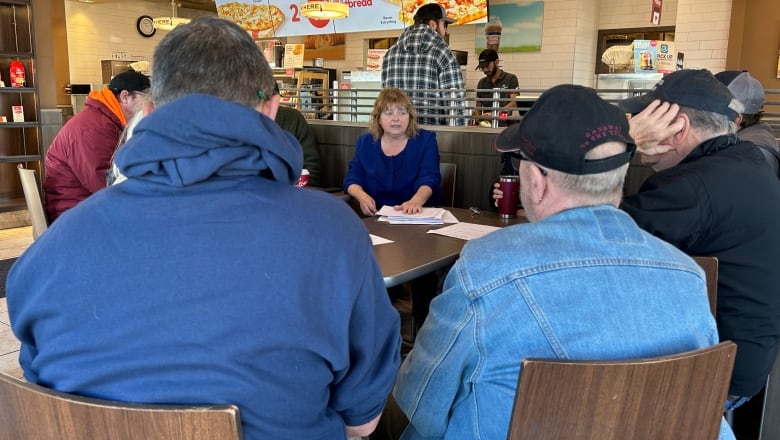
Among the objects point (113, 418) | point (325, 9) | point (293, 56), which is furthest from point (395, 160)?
point (293, 56)

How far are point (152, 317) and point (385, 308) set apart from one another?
0.39m

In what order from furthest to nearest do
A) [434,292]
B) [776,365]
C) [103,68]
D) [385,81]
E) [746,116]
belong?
[103,68] < [385,81] < [434,292] < [746,116] < [776,365]

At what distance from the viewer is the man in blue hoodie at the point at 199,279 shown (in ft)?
2.80

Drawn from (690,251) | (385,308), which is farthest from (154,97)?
(690,251)

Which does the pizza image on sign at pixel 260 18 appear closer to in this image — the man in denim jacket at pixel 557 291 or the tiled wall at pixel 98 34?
the tiled wall at pixel 98 34

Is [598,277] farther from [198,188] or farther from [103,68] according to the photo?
[103,68]

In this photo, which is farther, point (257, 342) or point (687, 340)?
point (687, 340)

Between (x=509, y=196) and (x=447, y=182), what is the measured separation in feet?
2.86

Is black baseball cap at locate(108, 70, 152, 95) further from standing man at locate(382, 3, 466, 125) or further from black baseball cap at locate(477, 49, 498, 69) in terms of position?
black baseball cap at locate(477, 49, 498, 69)

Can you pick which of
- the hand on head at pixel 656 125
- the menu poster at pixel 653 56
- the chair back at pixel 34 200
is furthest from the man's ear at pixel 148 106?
the menu poster at pixel 653 56

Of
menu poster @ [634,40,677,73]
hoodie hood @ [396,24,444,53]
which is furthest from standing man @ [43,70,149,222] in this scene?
menu poster @ [634,40,677,73]

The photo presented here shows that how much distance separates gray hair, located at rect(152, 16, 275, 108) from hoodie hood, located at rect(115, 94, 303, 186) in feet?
0.35

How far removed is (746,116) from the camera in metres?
2.52

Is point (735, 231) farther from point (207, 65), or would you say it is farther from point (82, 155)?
point (82, 155)
